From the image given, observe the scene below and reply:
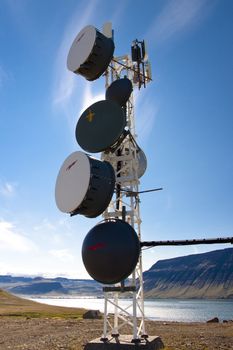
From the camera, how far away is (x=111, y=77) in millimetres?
26547

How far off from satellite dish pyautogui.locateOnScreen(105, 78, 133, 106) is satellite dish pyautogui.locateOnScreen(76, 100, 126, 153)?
2291 mm

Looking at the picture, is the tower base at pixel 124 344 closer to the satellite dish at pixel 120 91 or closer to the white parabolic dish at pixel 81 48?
the satellite dish at pixel 120 91

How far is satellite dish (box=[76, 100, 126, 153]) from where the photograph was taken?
69.2ft

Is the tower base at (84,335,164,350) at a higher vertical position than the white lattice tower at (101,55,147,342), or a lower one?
lower

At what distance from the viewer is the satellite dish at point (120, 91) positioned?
945 inches

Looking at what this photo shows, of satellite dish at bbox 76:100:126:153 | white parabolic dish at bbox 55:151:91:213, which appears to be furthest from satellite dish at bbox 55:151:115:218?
satellite dish at bbox 76:100:126:153

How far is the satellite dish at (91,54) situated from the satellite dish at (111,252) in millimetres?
11467

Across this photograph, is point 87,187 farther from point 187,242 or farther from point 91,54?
point 91,54

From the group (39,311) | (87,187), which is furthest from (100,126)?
(39,311)

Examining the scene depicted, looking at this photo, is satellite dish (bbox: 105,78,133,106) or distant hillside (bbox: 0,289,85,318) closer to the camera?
satellite dish (bbox: 105,78,133,106)

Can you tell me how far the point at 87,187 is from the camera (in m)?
17.6

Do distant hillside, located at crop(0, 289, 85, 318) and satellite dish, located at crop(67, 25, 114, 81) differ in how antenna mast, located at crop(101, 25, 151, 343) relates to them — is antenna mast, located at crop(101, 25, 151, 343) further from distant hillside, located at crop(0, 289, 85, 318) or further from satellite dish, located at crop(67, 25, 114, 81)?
distant hillside, located at crop(0, 289, 85, 318)

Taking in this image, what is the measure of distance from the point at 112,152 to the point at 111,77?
6315mm

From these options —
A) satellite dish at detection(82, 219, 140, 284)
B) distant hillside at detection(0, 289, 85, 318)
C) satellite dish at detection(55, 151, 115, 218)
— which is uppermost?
satellite dish at detection(55, 151, 115, 218)
